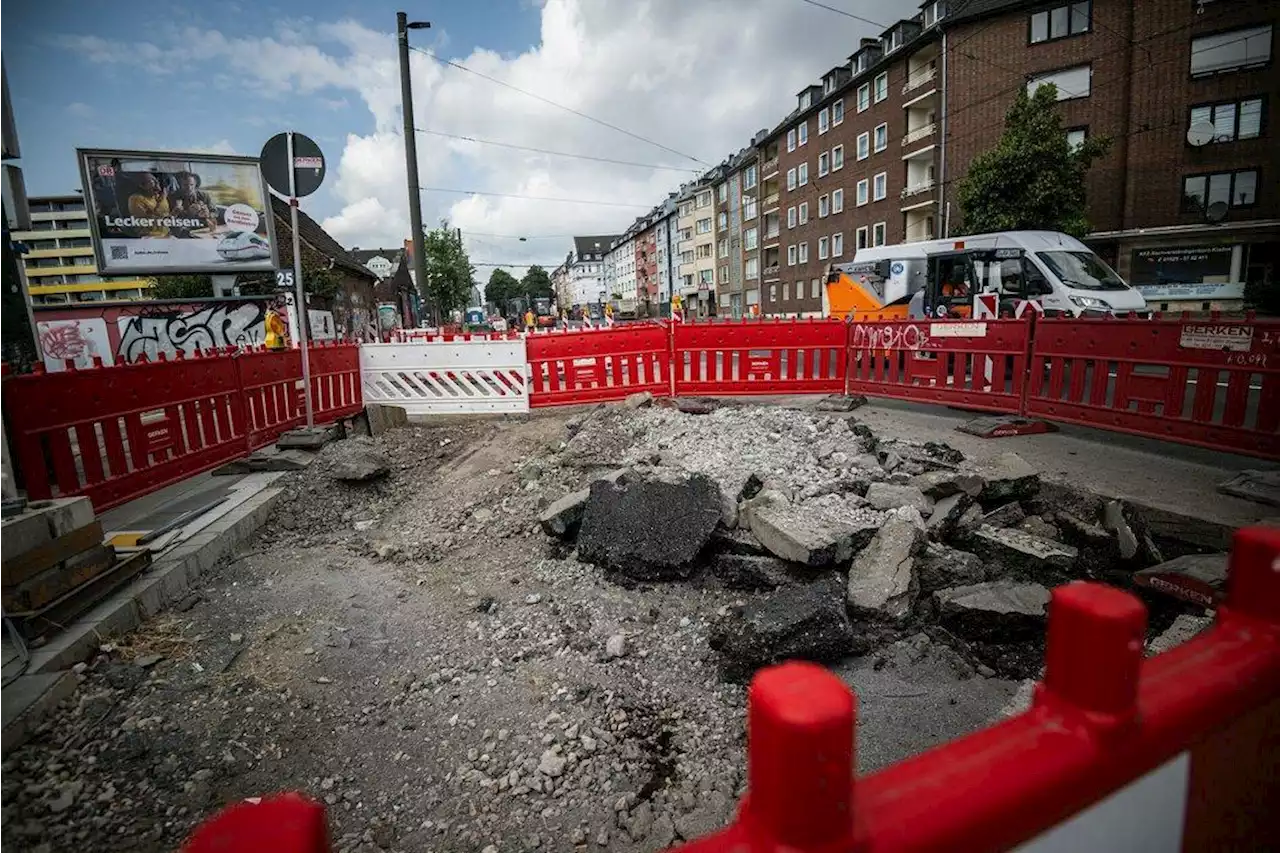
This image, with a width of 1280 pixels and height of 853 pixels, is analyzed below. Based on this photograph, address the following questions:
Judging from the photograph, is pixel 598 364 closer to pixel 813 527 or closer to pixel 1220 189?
pixel 813 527

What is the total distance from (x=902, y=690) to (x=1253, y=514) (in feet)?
10.7

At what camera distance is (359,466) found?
249 inches

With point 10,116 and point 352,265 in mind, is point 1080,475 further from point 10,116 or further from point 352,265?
point 352,265

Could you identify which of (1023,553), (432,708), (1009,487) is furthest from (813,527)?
(432,708)

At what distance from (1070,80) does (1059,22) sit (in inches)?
101

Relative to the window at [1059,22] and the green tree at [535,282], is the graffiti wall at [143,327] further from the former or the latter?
the green tree at [535,282]

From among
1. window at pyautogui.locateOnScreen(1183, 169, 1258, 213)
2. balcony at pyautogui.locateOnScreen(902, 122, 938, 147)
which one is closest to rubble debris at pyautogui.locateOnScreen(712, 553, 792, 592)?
window at pyautogui.locateOnScreen(1183, 169, 1258, 213)

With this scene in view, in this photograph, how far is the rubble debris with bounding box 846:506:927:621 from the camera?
Result: 12.4 feet

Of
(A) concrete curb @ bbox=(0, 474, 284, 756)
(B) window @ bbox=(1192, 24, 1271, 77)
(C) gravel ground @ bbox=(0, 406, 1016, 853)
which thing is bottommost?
(C) gravel ground @ bbox=(0, 406, 1016, 853)

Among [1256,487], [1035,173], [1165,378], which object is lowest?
[1256,487]

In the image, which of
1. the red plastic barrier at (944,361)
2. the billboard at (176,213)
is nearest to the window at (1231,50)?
the red plastic barrier at (944,361)

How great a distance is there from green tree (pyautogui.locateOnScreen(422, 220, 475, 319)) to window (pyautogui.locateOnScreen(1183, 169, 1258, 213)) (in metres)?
45.2

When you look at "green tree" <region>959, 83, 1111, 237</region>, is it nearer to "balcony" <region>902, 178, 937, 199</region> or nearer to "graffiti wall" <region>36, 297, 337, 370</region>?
"balcony" <region>902, 178, 937, 199</region>

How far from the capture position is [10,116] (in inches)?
195
